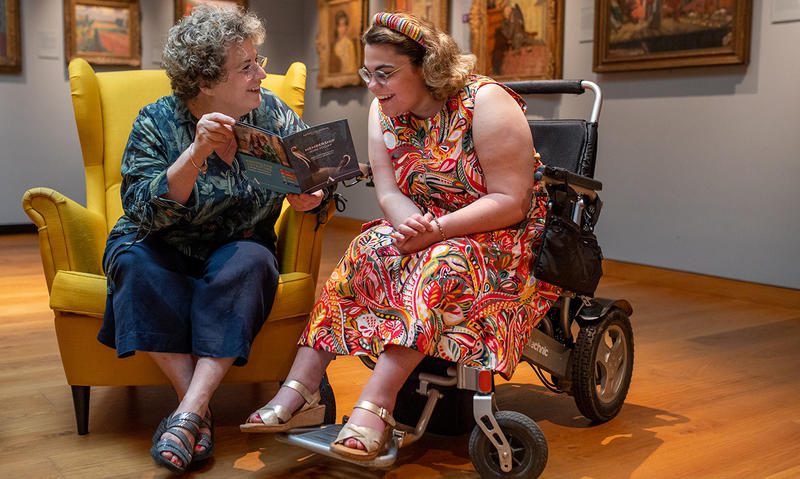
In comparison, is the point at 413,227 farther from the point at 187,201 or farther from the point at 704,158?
the point at 704,158

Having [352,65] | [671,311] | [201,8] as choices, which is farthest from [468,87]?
[352,65]

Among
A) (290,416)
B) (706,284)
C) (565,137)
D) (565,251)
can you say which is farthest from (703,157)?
(290,416)

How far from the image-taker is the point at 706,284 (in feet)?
16.8

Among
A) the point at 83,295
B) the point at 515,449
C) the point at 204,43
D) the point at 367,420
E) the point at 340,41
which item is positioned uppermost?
the point at 340,41

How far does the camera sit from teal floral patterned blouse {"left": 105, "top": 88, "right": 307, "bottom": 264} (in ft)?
7.82

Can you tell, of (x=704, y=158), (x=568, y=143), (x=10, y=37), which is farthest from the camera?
(x=10, y=37)

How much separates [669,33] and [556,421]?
3279 mm

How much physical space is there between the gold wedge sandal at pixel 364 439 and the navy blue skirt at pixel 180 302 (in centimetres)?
47

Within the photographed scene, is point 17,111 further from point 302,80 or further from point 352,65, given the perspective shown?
point 302,80

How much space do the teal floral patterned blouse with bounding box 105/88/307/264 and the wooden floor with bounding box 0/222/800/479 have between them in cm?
61

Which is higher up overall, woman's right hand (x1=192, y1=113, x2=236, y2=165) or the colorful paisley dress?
woman's right hand (x1=192, y1=113, x2=236, y2=165)

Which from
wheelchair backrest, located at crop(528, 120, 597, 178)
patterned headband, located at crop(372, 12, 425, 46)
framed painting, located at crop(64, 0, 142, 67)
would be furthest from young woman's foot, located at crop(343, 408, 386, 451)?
framed painting, located at crop(64, 0, 142, 67)

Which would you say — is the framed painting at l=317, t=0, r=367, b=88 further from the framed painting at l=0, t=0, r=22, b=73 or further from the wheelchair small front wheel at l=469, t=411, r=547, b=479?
the wheelchair small front wheel at l=469, t=411, r=547, b=479

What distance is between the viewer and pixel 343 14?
8.12 meters
